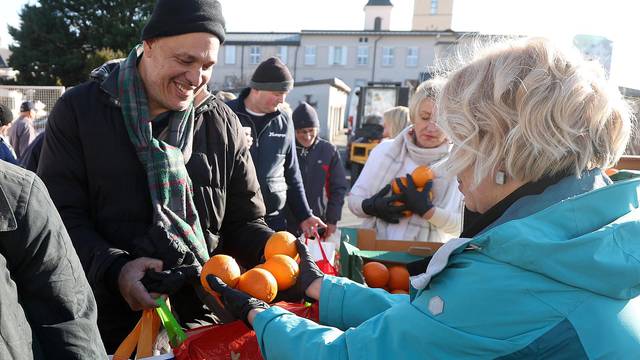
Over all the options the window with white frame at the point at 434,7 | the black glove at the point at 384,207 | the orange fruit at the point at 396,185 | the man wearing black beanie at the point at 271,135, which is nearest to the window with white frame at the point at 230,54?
the window with white frame at the point at 434,7

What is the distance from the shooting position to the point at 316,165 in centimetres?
480

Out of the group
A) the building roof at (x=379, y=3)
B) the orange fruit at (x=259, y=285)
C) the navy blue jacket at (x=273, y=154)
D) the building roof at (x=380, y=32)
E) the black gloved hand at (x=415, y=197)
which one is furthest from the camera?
the building roof at (x=379, y=3)

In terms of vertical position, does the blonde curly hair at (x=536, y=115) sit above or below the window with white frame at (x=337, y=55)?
below

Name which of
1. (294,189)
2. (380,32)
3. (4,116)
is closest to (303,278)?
(294,189)

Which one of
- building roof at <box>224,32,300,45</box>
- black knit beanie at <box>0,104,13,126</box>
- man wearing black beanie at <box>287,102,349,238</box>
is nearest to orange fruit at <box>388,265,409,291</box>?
man wearing black beanie at <box>287,102,349,238</box>

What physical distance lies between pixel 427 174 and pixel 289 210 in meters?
1.65

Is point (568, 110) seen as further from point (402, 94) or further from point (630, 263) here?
point (402, 94)

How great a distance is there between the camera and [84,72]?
26.1 metres

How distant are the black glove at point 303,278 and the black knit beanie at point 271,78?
2012 mm

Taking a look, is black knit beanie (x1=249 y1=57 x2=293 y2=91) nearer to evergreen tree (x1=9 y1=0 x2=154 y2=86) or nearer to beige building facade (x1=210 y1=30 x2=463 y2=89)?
evergreen tree (x1=9 y1=0 x2=154 y2=86)

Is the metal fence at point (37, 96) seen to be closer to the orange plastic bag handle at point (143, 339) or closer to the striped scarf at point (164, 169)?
the striped scarf at point (164, 169)

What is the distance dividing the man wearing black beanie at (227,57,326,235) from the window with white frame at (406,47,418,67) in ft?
129

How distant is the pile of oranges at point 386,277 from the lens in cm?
225

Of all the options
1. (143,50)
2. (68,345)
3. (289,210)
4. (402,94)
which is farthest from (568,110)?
(402,94)
